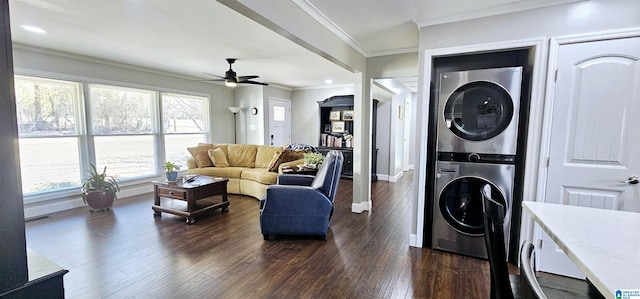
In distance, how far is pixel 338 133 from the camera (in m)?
6.86

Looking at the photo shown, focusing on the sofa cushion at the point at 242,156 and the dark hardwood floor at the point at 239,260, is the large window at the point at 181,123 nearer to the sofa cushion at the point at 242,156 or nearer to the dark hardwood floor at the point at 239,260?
the sofa cushion at the point at 242,156

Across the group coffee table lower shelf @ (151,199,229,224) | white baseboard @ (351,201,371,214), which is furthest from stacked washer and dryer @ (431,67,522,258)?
coffee table lower shelf @ (151,199,229,224)

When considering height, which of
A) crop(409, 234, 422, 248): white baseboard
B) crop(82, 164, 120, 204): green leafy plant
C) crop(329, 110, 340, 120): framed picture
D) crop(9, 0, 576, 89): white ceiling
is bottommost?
crop(409, 234, 422, 248): white baseboard

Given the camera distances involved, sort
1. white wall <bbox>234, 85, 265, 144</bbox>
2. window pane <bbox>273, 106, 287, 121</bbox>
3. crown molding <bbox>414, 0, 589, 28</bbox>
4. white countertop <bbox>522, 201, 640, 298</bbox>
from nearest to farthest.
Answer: white countertop <bbox>522, 201, 640, 298</bbox> → crown molding <bbox>414, 0, 589, 28</bbox> → white wall <bbox>234, 85, 265, 144</bbox> → window pane <bbox>273, 106, 287, 121</bbox>

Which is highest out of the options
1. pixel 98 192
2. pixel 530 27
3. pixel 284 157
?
pixel 530 27

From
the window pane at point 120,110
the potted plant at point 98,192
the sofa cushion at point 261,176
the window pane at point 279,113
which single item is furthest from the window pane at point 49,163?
the window pane at point 279,113

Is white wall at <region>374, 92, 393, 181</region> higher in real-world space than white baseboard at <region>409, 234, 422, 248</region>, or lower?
higher

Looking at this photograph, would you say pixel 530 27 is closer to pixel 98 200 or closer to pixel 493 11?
pixel 493 11

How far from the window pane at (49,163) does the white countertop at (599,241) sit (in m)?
5.65

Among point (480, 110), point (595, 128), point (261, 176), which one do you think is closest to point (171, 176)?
point (261, 176)

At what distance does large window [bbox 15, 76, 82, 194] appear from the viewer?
12.5 ft

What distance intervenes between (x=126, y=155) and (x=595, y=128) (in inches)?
251

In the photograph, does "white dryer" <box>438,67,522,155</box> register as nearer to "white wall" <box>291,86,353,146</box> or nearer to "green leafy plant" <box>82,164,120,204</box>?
"white wall" <box>291,86,353,146</box>

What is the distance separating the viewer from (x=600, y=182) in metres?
2.12
